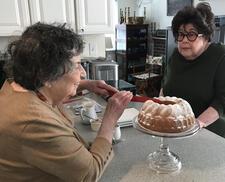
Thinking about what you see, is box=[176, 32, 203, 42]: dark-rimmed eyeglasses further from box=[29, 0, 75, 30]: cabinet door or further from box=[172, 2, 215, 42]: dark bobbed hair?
box=[29, 0, 75, 30]: cabinet door

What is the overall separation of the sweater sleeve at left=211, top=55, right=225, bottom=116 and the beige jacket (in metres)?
0.97

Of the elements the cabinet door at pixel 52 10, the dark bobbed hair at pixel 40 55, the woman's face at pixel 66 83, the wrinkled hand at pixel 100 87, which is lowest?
the wrinkled hand at pixel 100 87

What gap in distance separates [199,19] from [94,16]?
1419mm

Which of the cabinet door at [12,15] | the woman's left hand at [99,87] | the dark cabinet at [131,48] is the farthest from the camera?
the dark cabinet at [131,48]

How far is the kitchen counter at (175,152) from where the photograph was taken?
0.97 m

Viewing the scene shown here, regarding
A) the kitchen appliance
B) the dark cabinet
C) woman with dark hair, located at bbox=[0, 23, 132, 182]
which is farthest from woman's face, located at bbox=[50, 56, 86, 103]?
the dark cabinet

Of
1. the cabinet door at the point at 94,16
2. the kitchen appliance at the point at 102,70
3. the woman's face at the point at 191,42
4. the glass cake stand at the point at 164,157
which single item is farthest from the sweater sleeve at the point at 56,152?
the cabinet door at the point at 94,16

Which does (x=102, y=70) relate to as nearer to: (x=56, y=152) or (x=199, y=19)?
(x=199, y=19)

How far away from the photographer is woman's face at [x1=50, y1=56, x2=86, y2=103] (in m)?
0.81

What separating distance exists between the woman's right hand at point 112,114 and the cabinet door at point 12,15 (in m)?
1.76

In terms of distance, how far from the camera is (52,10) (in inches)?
Answer: 100

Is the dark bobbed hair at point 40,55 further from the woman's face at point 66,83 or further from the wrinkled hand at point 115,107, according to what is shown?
the wrinkled hand at point 115,107

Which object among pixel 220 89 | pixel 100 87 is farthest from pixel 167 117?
pixel 220 89

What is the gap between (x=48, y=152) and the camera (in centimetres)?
71
